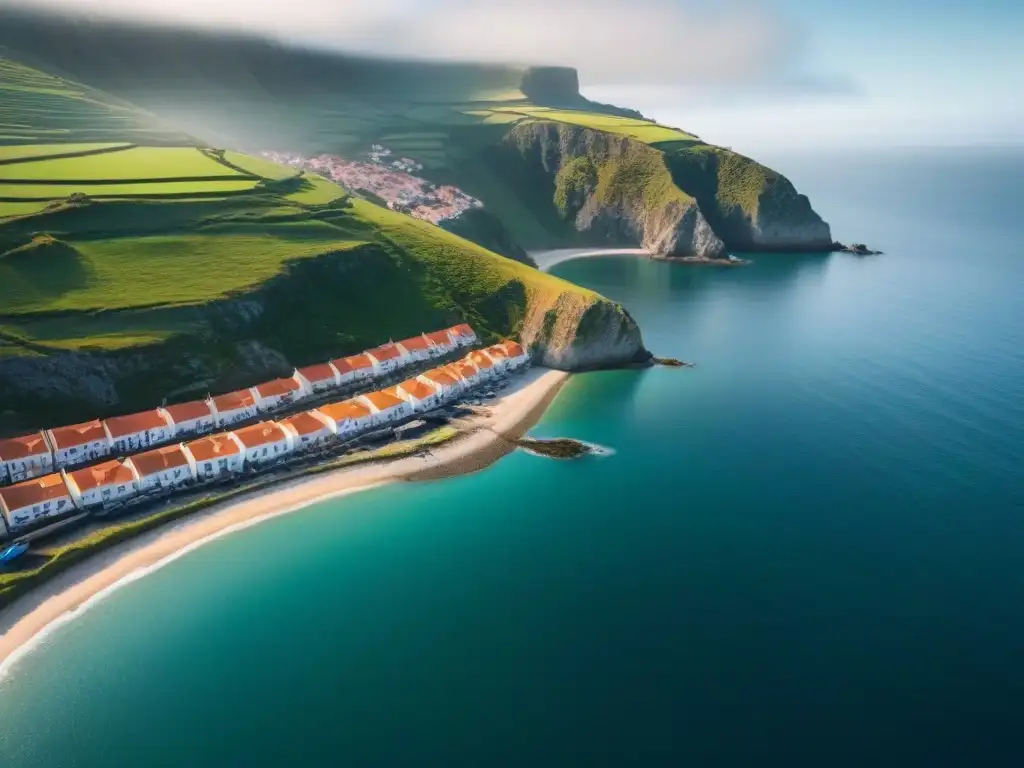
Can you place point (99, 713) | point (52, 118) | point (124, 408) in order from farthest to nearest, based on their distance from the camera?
point (52, 118) → point (124, 408) → point (99, 713)

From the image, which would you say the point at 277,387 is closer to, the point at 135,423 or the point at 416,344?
the point at 135,423

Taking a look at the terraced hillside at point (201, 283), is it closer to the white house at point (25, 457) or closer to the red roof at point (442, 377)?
the white house at point (25, 457)

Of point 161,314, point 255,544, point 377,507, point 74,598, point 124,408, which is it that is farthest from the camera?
point 161,314

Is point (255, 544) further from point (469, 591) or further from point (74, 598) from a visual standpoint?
point (469, 591)

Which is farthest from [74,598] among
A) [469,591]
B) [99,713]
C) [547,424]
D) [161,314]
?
[547,424]

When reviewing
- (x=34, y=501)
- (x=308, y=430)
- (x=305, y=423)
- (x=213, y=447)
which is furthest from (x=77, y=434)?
(x=308, y=430)

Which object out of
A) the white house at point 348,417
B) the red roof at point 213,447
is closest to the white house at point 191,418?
the red roof at point 213,447
